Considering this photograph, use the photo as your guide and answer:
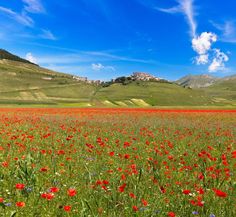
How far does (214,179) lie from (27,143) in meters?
7.94

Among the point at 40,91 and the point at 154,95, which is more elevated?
the point at 154,95

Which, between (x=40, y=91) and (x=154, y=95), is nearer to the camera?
(x=40, y=91)

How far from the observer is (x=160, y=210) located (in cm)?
500

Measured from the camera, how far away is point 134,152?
10.8 meters

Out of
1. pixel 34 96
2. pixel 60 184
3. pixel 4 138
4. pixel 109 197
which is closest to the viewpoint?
pixel 109 197

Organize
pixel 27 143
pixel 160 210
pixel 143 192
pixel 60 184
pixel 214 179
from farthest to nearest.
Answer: pixel 27 143, pixel 214 179, pixel 60 184, pixel 143 192, pixel 160 210

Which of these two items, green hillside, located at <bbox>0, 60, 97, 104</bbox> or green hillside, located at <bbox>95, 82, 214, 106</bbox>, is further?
green hillside, located at <bbox>95, 82, 214, 106</bbox>

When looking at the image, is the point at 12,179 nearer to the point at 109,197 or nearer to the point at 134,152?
the point at 109,197

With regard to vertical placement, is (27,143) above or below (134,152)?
below

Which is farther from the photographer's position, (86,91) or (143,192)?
(86,91)

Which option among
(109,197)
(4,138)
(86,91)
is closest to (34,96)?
(86,91)

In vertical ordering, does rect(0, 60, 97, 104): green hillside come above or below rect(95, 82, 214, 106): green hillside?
below

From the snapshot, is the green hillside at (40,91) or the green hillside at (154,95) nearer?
the green hillside at (40,91)

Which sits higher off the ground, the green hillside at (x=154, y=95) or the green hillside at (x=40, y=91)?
the green hillside at (x=154, y=95)
